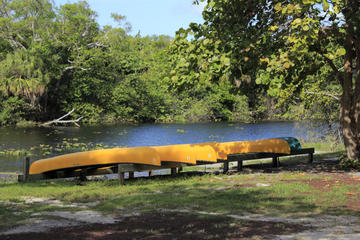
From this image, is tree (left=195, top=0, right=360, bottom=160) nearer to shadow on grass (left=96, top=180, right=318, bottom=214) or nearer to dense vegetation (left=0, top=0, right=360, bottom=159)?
dense vegetation (left=0, top=0, right=360, bottom=159)

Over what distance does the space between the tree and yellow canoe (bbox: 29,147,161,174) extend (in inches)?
165

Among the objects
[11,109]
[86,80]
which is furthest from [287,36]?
[86,80]

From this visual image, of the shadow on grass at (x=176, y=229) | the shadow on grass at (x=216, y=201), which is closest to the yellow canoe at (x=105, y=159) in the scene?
the shadow on grass at (x=216, y=201)

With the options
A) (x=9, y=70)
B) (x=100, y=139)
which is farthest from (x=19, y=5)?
(x=100, y=139)

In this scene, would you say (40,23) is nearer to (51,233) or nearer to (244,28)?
(244,28)

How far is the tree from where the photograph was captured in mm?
11086

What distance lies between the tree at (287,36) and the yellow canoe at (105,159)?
4.20 meters

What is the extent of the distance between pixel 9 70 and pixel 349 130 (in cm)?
3805

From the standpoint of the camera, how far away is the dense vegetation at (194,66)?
12.0 meters

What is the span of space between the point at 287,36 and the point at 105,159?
6931mm

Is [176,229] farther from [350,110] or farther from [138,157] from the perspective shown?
[350,110]

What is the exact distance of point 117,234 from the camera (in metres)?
6.83

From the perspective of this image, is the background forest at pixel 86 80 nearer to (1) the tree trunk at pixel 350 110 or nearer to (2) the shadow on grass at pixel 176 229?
(1) the tree trunk at pixel 350 110

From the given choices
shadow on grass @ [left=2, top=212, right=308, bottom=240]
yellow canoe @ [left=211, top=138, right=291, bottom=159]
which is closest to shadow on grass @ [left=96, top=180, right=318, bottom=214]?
shadow on grass @ [left=2, top=212, right=308, bottom=240]
